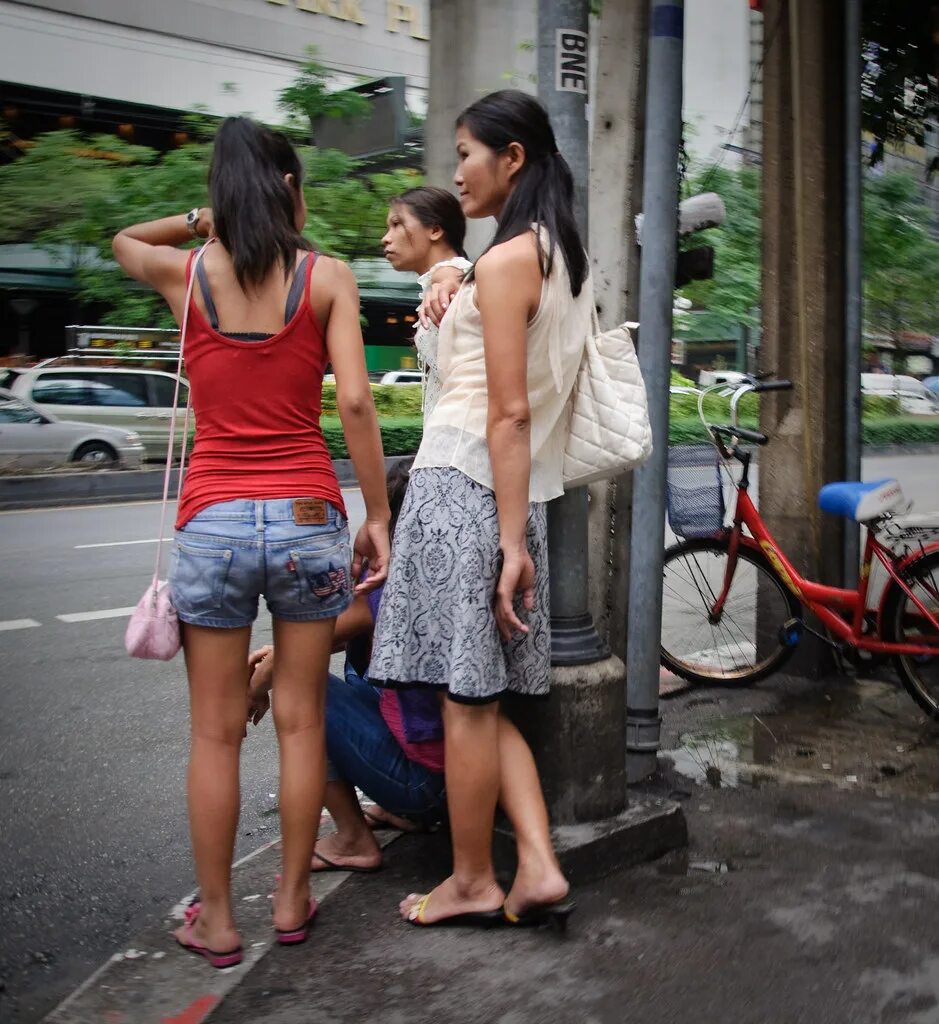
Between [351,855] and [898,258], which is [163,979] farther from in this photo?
[898,258]

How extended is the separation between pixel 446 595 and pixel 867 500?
8.58ft

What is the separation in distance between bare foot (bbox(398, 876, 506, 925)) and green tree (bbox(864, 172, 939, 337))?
22.9 metres

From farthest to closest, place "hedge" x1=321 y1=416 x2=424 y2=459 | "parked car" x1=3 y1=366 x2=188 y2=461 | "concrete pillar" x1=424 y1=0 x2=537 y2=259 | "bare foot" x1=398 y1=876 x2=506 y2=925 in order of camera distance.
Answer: "hedge" x1=321 y1=416 x2=424 y2=459 → "parked car" x1=3 y1=366 x2=188 y2=461 → "concrete pillar" x1=424 y1=0 x2=537 y2=259 → "bare foot" x1=398 y1=876 x2=506 y2=925

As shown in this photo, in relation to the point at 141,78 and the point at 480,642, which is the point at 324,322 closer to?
the point at 480,642

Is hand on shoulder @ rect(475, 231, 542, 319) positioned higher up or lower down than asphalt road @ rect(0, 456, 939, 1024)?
higher up

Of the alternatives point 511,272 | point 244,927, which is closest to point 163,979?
point 244,927

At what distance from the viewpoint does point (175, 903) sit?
3.35 m

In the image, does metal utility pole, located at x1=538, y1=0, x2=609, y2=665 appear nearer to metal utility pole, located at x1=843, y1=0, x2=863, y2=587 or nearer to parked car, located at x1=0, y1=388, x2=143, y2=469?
metal utility pole, located at x1=843, y1=0, x2=863, y2=587

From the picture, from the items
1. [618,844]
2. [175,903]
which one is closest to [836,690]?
[618,844]

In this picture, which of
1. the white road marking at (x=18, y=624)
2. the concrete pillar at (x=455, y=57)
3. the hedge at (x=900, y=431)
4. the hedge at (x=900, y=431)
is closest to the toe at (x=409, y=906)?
the white road marking at (x=18, y=624)

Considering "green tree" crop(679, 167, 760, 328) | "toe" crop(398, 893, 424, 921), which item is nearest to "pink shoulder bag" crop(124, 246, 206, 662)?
"toe" crop(398, 893, 424, 921)

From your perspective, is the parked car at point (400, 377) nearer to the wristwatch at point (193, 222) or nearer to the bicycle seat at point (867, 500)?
the bicycle seat at point (867, 500)

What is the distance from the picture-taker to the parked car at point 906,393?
1386 inches

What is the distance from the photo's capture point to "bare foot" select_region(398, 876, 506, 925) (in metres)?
2.92
